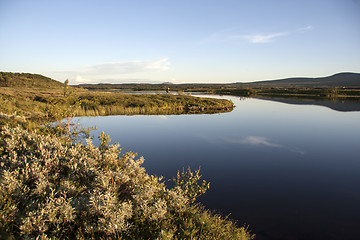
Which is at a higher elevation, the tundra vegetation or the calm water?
the tundra vegetation

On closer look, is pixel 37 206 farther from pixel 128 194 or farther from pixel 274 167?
pixel 274 167

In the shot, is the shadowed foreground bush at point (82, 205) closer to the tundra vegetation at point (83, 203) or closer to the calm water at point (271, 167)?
the tundra vegetation at point (83, 203)

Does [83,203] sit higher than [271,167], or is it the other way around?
[83,203]

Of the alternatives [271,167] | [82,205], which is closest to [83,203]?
[82,205]

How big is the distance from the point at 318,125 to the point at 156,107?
2562 centimetres

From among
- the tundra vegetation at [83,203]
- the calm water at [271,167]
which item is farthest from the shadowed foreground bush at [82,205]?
the calm water at [271,167]

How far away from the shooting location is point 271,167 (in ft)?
43.5

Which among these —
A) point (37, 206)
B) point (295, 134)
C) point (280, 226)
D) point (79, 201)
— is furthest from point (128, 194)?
point (295, 134)

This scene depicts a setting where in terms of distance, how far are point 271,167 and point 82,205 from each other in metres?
12.3

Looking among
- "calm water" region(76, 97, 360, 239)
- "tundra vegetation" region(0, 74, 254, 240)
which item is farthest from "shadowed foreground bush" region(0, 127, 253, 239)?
"calm water" region(76, 97, 360, 239)

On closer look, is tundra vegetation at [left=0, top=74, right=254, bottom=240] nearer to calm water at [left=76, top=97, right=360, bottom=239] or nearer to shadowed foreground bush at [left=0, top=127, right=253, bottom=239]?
shadowed foreground bush at [left=0, top=127, right=253, bottom=239]

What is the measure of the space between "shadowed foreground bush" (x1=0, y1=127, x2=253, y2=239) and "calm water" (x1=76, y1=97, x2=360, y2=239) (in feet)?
11.5

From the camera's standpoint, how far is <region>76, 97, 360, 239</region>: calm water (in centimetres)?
822

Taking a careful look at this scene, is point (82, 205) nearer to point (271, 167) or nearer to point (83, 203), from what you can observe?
point (83, 203)
